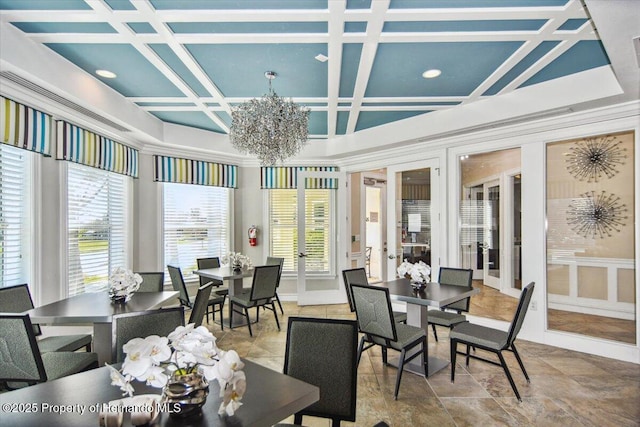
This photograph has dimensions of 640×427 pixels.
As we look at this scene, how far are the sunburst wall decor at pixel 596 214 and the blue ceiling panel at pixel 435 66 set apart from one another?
1.92 m

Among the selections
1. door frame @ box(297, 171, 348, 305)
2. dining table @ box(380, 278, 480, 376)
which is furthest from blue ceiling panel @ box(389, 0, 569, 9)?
door frame @ box(297, 171, 348, 305)

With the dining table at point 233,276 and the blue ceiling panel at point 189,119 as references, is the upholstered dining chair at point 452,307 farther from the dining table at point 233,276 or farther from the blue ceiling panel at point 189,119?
the blue ceiling panel at point 189,119

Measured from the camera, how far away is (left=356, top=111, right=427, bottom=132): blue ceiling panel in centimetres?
458

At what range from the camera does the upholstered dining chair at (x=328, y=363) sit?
172 centimetres

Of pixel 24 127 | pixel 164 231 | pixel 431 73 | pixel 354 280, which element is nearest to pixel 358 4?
pixel 431 73

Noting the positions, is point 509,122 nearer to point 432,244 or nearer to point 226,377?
point 432,244

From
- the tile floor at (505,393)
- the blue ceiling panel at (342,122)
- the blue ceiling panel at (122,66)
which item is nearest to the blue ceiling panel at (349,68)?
the blue ceiling panel at (342,122)

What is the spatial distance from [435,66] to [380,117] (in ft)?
5.28

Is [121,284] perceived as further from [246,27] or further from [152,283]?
[246,27]

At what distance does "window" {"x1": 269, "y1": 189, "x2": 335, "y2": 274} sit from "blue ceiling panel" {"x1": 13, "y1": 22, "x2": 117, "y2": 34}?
3991mm

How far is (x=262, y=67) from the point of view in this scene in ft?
10.5

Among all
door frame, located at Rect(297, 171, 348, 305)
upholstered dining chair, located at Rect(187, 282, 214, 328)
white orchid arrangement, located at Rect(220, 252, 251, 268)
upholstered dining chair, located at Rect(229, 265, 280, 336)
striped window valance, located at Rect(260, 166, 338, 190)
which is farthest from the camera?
striped window valance, located at Rect(260, 166, 338, 190)

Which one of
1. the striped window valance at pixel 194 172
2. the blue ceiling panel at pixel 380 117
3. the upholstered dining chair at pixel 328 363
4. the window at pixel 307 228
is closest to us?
the upholstered dining chair at pixel 328 363

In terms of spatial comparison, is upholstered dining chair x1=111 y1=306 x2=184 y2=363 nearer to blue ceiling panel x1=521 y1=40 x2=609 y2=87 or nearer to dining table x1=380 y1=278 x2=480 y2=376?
dining table x1=380 y1=278 x2=480 y2=376
